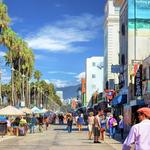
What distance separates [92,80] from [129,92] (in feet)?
332

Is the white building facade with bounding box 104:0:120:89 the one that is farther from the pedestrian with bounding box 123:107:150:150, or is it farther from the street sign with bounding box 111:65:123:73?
the pedestrian with bounding box 123:107:150:150

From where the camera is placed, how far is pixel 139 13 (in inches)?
2004

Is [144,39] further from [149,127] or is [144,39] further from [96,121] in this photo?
[149,127]

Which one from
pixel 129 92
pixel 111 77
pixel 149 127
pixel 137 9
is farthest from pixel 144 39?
pixel 149 127

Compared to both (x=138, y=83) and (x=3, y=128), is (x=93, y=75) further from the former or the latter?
(x=3, y=128)

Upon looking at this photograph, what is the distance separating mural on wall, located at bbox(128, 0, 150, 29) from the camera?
1987 inches

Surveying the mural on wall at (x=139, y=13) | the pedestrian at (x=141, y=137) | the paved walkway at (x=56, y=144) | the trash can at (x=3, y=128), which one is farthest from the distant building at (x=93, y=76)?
the pedestrian at (x=141, y=137)

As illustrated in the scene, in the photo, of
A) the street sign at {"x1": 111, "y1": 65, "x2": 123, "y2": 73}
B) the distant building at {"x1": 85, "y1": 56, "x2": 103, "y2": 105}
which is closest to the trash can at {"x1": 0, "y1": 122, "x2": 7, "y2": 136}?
the street sign at {"x1": 111, "y1": 65, "x2": 123, "y2": 73}

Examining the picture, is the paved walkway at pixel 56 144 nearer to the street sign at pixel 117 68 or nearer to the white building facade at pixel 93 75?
the street sign at pixel 117 68

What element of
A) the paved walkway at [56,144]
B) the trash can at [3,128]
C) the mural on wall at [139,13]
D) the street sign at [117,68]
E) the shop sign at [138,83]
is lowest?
the paved walkway at [56,144]

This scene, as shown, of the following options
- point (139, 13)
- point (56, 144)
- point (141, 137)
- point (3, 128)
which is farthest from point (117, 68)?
point (141, 137)

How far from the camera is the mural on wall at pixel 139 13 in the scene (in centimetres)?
5047

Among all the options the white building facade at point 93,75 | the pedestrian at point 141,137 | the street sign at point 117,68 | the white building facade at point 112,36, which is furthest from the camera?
the white building facade at point 93,75

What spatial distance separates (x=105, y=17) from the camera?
82500 mm
